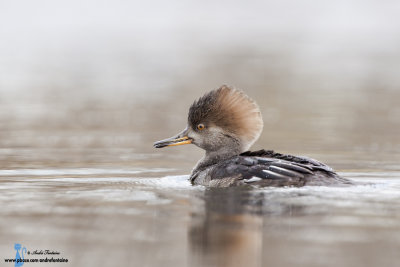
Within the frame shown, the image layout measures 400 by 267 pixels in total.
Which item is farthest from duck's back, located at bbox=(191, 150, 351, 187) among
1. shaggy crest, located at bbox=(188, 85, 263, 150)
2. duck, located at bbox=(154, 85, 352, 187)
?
shaggy crest, located at bbox=(188, 85, 263, 150)

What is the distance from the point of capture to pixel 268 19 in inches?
1375

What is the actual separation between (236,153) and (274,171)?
3.66ft

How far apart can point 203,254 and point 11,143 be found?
6.46 metres

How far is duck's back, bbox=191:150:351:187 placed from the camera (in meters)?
7.30

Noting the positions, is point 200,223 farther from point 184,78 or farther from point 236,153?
point 184,78

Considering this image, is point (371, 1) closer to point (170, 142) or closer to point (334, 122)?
point (334, 122)

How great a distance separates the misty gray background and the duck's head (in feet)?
3.87

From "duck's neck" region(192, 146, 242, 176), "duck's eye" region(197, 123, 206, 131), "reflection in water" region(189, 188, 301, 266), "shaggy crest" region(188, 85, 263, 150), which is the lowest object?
"reflection in water" region(189, 188, 301, 266)

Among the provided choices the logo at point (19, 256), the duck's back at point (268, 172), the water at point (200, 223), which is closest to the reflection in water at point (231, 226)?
the water at point (200, 223)

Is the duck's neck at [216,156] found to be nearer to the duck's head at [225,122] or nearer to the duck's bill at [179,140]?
the duck's head at [225,122]

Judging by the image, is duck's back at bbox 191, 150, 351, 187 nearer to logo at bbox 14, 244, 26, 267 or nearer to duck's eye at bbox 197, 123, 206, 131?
duck's eye at bbox 197, 123, 206, 131

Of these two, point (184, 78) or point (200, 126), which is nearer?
point (200, 126)

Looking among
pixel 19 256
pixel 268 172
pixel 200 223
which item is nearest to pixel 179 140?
pixel 268 172

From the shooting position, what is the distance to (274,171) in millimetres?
7355
